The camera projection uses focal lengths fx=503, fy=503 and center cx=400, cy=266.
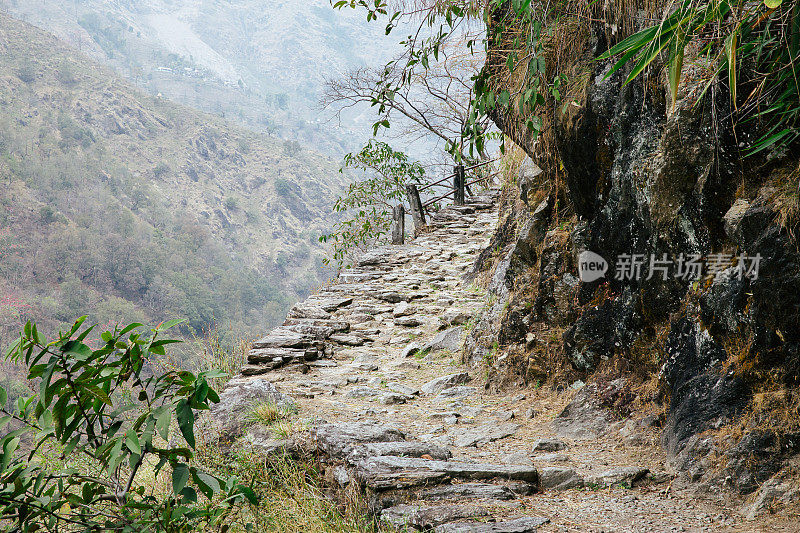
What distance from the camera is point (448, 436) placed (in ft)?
10.9

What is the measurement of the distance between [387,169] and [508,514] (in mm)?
9499

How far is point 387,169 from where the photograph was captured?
36.6ft

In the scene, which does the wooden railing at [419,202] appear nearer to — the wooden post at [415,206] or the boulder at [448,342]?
the wooden post at [415,206]

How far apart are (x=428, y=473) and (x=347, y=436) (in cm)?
70

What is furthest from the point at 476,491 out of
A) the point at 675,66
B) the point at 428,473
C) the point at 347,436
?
the point at 675,66

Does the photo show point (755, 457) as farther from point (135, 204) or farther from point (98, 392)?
point (135, 204)

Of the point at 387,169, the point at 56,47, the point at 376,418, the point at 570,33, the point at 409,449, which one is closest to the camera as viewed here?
the point at 409,449

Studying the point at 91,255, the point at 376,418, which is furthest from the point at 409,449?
the point at 91,255

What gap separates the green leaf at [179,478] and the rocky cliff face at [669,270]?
7.08 ft

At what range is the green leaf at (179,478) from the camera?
1.31 meters

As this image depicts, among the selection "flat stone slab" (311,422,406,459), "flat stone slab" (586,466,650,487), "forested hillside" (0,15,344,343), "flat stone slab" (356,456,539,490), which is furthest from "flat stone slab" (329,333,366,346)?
"forested hillside" (0,15,344,343)

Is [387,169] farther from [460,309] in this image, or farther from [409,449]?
[409,449]

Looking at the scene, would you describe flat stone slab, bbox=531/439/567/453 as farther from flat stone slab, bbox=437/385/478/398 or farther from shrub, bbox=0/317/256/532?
shrub, bbox=0/317/256/532

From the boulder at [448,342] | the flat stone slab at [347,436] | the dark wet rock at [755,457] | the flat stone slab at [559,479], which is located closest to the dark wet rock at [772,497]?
the dark wet rock at [755,457]
